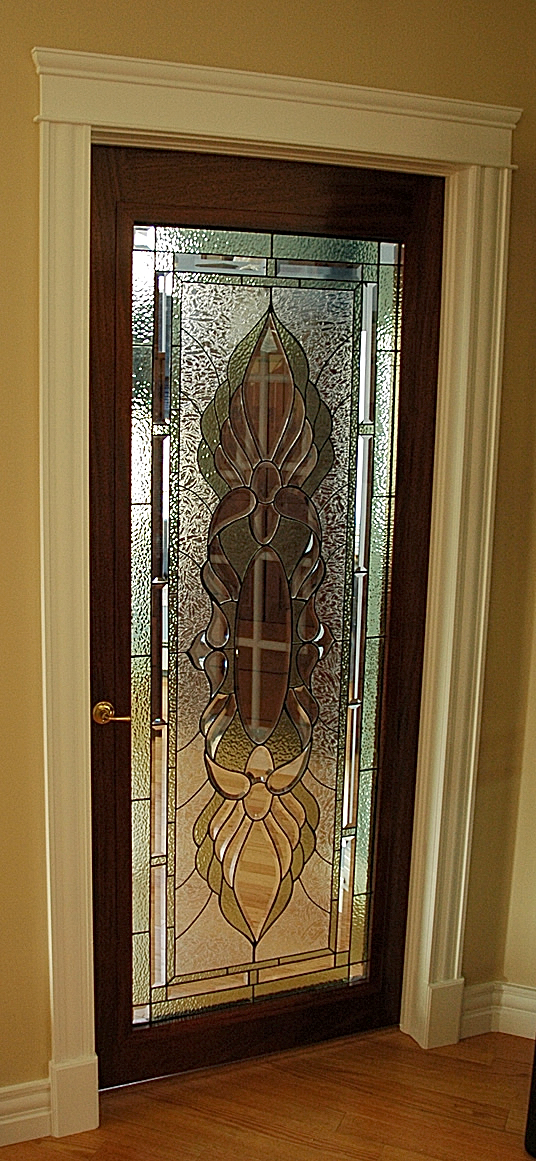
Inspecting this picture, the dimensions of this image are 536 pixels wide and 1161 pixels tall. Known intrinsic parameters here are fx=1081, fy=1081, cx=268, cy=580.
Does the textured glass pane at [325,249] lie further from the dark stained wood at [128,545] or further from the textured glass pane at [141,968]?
the textured glass pane at [141,968]

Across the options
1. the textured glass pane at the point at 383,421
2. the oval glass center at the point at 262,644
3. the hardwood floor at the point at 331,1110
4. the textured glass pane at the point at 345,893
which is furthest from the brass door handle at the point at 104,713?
the hardwood floor at the point at 331,1110

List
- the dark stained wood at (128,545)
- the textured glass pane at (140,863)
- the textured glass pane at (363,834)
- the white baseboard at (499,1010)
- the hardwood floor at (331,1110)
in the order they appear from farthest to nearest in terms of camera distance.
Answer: the white baseboard at (499,1010) < the textured glass pane at (363,834) < the textured glass pane at (140,863) < the hardwood floor at (331,1110) < the dark stained wood at (128,545)

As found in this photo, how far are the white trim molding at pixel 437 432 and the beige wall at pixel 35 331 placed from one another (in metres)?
0.05

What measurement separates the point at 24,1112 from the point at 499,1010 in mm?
1272

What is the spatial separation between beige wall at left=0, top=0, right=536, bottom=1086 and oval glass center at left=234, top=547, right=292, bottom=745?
0.50m

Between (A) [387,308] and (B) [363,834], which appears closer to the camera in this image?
(A) [387,308]

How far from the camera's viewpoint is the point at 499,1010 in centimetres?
293

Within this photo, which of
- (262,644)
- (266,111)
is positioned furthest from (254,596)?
(266,111)

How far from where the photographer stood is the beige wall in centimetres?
217

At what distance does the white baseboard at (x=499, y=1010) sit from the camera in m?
2.89

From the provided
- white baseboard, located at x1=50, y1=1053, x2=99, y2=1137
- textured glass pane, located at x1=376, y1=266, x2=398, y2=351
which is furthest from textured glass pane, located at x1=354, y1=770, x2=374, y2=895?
textured glass pane, located at x1=376, y1=266, x2=398, y2=351

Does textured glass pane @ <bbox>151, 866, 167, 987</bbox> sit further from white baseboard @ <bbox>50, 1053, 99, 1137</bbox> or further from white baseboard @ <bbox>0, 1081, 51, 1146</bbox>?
white baseboard @ <bbox>0, 1081, 51, 1146</bbox>

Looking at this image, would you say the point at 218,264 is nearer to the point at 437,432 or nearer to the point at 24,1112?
the point at 437,432

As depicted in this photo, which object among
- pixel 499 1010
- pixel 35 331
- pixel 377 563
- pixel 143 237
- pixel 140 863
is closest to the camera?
pixel 35 331
